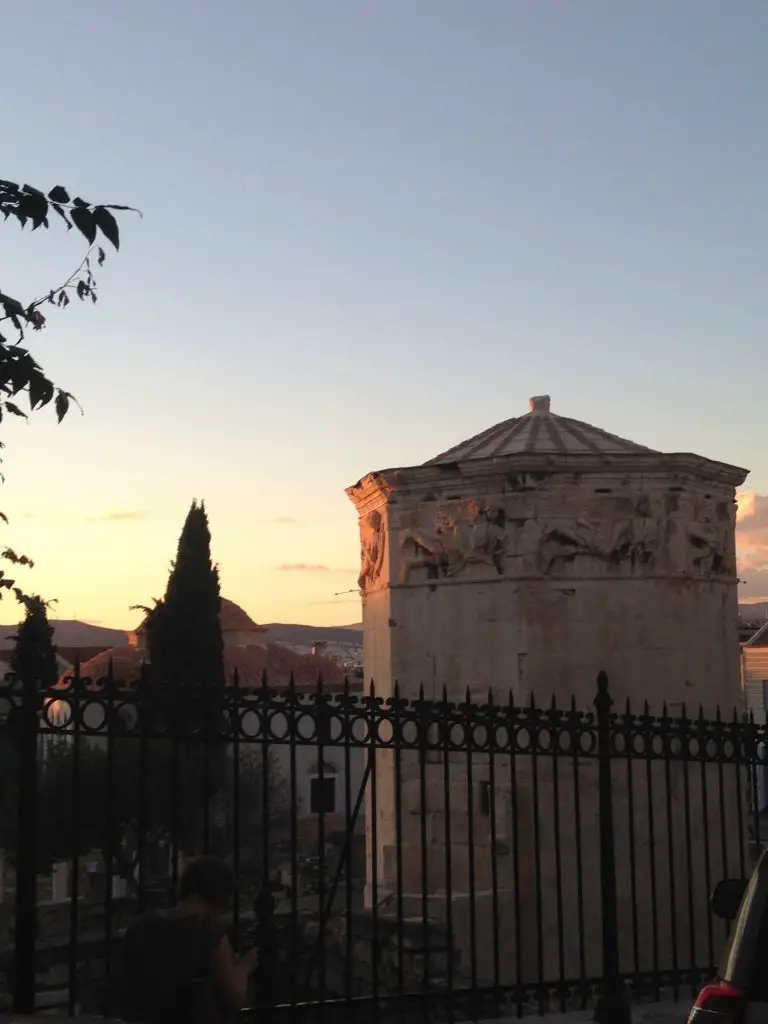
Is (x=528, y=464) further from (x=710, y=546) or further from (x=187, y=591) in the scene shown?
(x=187, y=591)

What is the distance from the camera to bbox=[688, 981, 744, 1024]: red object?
3.31 metres

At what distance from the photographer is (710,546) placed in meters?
11.6

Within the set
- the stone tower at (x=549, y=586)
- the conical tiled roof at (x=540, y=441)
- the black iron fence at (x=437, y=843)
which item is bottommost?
the black iron fence at (x=437, y=843)

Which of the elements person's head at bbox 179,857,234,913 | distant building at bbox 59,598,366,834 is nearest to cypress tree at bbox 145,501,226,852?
distant building at bbox 59,598,366,834

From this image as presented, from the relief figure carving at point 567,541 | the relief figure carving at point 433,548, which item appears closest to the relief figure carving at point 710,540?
the relief figure carving at point 567,541

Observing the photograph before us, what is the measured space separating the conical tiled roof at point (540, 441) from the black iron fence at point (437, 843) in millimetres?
2492

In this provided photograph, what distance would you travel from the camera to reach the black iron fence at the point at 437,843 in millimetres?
5293

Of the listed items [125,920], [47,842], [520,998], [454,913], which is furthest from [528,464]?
[47,842]

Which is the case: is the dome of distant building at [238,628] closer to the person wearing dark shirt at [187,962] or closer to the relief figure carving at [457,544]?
the relief figure carving at [457,544]

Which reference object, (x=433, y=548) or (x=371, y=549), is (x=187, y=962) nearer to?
(x=433, y=548)

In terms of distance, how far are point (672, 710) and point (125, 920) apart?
11.8m

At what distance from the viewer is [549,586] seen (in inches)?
436

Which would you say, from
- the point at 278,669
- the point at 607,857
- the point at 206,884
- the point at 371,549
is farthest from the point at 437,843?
the point at 278,669

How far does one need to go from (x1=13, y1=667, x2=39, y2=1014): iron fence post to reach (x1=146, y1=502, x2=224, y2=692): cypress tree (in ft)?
70.5
